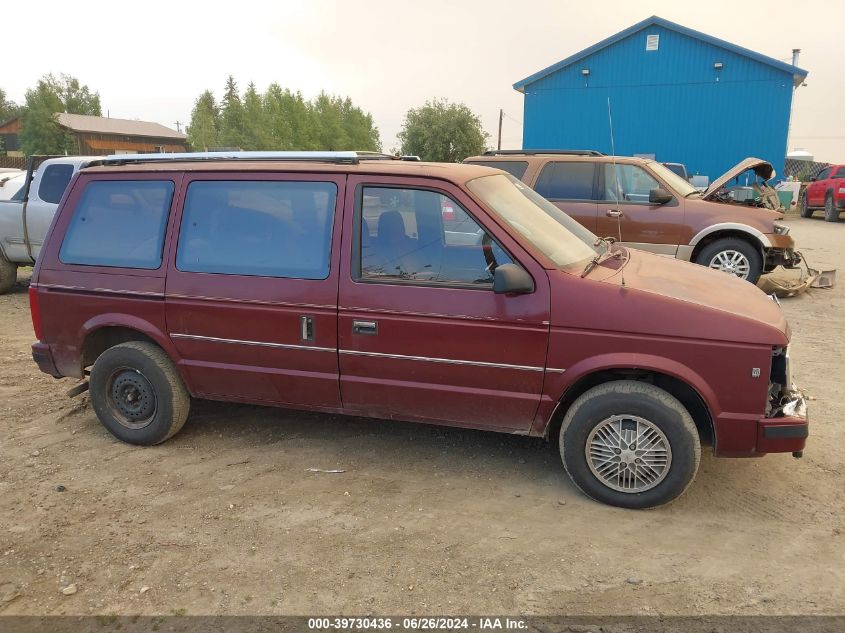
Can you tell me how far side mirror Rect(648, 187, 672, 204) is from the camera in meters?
8.65

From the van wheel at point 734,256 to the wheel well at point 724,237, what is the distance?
1.8 inches

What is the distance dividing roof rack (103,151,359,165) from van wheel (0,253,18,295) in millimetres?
6668

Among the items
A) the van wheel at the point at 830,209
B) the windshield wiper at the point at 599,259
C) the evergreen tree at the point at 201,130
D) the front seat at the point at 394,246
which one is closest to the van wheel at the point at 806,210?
the van wheel at the point at 830,209

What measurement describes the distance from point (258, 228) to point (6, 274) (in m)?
7.96

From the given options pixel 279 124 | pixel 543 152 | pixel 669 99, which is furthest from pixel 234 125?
pixel 543 152

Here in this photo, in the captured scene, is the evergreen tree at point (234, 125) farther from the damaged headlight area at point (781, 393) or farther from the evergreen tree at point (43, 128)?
the damaged headlight area at point (781, 393)

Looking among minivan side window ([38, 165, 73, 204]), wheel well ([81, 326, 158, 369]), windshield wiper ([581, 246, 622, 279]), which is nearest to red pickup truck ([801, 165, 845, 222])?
windshield wiper ([581, 246, 622, 279])

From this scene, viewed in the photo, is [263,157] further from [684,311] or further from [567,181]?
[567,181]

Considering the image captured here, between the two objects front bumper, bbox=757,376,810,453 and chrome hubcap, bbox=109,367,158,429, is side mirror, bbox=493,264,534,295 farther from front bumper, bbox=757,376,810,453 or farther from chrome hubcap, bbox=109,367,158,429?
chrome hubcap, bbox=109,367,158,429

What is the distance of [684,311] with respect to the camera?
345 cm

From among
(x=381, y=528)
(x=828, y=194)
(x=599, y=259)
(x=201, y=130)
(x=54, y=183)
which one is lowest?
(x=381, y=528)

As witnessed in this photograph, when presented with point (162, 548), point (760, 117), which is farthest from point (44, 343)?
point (760, 117)

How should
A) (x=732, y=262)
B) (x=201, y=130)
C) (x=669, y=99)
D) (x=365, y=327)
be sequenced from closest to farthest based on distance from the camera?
(x=365, y=327), (x=732, y=262), (x=669, y=99), (x=201, y=130)

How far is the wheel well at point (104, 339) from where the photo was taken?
4.61 meters
